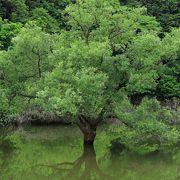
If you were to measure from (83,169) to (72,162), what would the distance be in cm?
104

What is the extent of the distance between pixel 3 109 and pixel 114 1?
798 inches

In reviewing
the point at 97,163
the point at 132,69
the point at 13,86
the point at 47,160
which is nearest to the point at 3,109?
the point at 13,86

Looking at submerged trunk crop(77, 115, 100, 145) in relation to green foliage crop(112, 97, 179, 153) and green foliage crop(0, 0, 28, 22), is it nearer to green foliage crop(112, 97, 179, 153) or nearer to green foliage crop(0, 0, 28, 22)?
green foliage crop(112, 97, 179, 153)

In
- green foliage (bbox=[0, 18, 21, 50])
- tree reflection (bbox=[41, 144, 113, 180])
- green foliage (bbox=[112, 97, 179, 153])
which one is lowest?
green foliage (bbox=[0, 18, 21, 50])

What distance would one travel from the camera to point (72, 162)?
1773 centimetres

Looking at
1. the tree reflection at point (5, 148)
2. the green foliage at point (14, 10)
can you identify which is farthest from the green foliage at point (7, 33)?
the tree reflection at point (5, 148)

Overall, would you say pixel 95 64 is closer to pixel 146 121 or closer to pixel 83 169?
pixel 146 121

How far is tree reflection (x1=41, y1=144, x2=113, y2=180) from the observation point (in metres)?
15.8

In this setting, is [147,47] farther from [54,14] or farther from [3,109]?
[54,14]

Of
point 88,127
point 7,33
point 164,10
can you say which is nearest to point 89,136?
point 88,127

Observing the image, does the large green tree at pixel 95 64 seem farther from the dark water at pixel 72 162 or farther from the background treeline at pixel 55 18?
the background treeline at pixel 55 18

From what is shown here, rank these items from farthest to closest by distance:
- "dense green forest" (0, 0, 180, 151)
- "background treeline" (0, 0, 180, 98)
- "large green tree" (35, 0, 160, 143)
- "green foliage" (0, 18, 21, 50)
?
"background treeline" (0, 0, 180, 98), "green foliage" (0, 18, 21, 50), "dense green forest" (0, 0, 180, 151), "large green tree" (35, 0, 160, 143)

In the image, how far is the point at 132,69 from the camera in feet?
59.8

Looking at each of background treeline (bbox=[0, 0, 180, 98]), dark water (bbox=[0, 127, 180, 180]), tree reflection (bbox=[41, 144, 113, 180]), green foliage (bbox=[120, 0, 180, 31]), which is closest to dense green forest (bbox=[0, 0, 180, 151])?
dark water (bbox=[0, 127, 180, 180])
